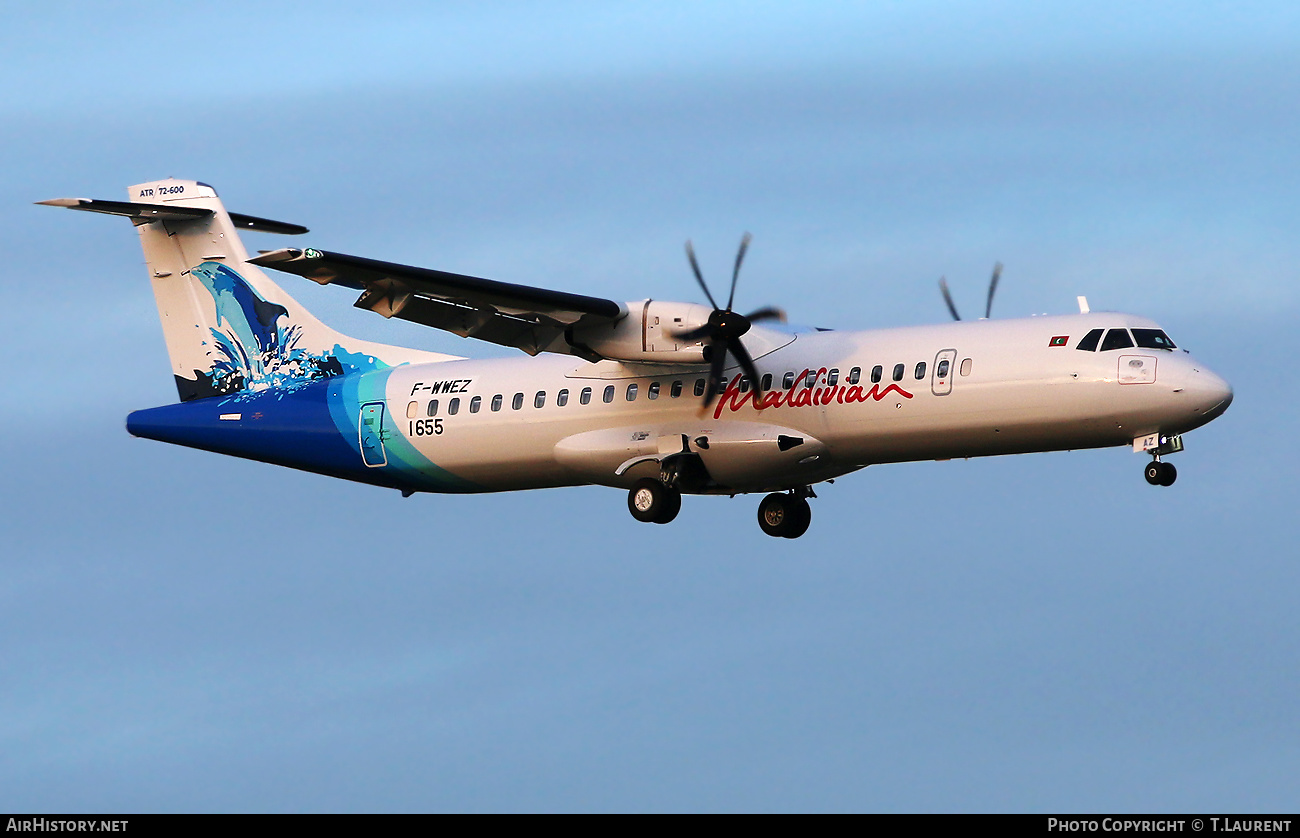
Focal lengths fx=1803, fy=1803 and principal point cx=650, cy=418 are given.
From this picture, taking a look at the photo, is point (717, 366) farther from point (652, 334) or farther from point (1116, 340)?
point (1116, 340)

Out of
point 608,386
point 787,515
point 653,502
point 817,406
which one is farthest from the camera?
point 787,515

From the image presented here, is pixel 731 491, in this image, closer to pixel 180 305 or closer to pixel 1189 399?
pixel 1189 399

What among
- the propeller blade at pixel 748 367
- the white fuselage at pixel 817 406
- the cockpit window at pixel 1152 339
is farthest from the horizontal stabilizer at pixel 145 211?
the cockpit window at pixel 1152 339

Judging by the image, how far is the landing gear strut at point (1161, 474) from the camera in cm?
2539

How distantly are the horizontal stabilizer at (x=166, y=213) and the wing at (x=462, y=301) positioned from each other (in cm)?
460

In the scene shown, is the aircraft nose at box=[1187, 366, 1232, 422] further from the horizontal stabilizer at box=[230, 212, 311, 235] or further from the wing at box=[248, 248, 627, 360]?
the horizontal stabilizer at box=[230, 212, 311, 235]

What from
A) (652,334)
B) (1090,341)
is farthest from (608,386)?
(1090,341)

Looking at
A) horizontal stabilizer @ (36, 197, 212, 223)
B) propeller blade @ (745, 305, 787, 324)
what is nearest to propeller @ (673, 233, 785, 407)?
propeller blade @ (745, 305, 787, 324)

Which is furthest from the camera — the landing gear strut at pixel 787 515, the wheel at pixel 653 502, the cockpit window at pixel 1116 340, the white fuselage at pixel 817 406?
the landing gear strut at pixel 787 515

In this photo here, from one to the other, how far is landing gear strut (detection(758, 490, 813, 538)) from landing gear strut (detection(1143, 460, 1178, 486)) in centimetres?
651

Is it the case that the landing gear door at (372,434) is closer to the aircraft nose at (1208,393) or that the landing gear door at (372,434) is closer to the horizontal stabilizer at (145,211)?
the horizontal stabilizer at (145,211)

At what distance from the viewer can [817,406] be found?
2717 cm

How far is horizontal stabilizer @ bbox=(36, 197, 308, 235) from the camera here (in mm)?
29844

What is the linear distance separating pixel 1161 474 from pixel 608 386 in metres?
8.62
